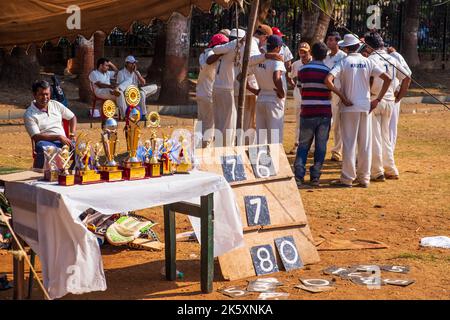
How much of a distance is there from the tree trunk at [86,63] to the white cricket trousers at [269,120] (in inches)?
332

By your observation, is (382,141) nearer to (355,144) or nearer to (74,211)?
(355,144)

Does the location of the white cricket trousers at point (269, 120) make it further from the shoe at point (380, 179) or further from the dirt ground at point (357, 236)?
the shoe at point (380, 179)

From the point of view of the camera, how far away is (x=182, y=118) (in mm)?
19828

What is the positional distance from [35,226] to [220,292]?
5.67 feet

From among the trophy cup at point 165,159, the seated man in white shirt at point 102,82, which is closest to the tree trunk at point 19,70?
the seated man in white shirt at point 102,82

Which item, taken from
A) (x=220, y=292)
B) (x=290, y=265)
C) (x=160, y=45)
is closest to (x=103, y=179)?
(x=220, y=292)

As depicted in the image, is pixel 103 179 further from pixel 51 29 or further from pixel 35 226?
pixel 51 29

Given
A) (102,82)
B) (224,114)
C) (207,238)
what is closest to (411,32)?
(102,82)

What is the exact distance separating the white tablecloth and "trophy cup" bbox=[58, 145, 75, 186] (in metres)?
0.09

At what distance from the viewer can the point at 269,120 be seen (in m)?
12.4

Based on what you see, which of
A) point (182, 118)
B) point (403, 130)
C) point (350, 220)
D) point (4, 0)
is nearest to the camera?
point (4, 0)

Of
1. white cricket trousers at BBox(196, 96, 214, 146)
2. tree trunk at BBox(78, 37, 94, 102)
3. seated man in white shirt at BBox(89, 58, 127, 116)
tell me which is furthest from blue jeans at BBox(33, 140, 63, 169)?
tree trunk at BBox(78, 37, 94, 102)

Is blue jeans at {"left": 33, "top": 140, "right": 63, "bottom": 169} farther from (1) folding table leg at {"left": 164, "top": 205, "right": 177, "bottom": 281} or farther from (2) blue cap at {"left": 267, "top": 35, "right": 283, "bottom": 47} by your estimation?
(2) blue cap at {"left": 267, "top": 35, "right": 283, "bottom": 47}

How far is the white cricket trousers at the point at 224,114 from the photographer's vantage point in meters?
13.4
